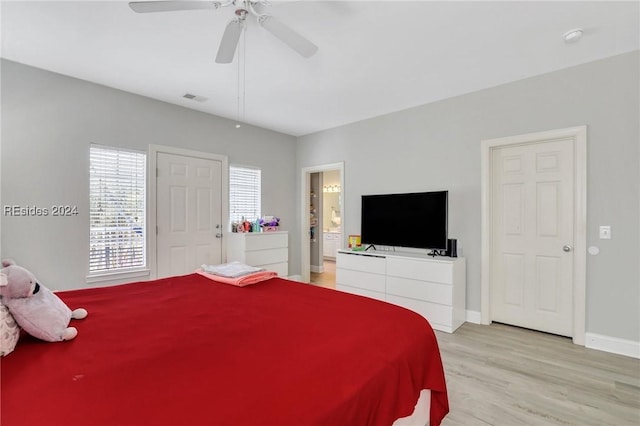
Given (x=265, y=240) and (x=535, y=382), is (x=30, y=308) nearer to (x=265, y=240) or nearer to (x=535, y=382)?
(x=535, y=382)

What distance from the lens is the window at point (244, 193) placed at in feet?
15.4

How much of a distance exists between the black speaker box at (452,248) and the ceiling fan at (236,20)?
258 centimetres

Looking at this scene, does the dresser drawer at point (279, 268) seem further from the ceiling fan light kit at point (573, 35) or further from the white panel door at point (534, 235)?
the ceiling fan light kit at point (573, 35)

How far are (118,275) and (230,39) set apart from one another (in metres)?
2.99

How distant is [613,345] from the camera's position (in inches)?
107

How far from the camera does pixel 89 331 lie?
1355 mm

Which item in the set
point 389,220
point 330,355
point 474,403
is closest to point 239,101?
point 389,220

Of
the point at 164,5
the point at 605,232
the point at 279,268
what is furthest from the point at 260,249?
the point at 605,232

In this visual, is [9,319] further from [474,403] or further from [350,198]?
[350,198]

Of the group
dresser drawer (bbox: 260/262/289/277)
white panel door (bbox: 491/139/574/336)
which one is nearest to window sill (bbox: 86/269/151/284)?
dresser drawer (bbox: 260/262/289/277)

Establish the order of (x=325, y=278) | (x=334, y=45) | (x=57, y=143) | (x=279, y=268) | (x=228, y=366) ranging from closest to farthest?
(x=228, y=366) < (x=334, y=45) < (x=57, y=143) < (x=279, y=268) < (x=325, y=278)

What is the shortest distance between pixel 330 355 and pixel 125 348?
2.63ft

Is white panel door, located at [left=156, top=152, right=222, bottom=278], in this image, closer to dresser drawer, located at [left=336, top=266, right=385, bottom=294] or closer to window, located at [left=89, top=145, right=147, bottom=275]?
window, located at [left=89, top=145, right=147, bottom=275]

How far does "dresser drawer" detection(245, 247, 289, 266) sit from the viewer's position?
4340 mm
